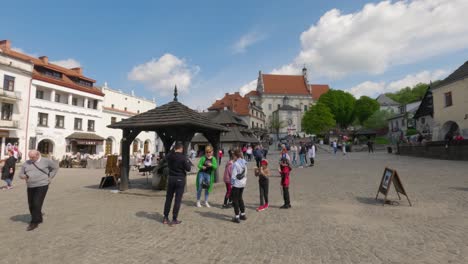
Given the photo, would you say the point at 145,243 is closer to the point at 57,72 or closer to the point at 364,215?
the point at 364,215

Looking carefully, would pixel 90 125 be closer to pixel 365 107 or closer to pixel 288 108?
pixel 365 107

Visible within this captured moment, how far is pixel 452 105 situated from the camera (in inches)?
1089

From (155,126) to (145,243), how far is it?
5906 millimetres

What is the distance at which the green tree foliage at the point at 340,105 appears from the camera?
3095 inches

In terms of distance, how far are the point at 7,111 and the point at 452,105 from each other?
155ft

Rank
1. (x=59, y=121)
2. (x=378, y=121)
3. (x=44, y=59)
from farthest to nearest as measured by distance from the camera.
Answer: (x=378, y=121)
(x=44, y=59)
(x=59, y=121)

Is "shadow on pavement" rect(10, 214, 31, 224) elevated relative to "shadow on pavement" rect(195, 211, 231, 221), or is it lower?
lower

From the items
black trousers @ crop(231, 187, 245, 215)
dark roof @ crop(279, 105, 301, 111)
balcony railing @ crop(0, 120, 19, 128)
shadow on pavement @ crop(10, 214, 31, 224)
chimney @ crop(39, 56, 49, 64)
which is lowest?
shadow on pavement @ crop(10, 214, 31, 224)

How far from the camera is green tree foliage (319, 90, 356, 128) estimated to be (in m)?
78.6

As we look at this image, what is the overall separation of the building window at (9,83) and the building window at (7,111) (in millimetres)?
1835

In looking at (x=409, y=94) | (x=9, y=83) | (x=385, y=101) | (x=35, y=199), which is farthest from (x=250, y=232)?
(x=385, y=101)

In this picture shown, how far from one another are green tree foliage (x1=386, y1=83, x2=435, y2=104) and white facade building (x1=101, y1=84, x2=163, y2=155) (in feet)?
232

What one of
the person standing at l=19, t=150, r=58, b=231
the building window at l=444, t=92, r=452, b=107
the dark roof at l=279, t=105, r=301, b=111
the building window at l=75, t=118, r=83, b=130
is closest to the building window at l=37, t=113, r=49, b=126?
the building window at l=75, t=118, r=83, b=130

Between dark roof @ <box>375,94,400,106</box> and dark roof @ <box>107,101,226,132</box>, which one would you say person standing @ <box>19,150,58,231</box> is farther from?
dark roof @ <box>375,94,400,106</box>
